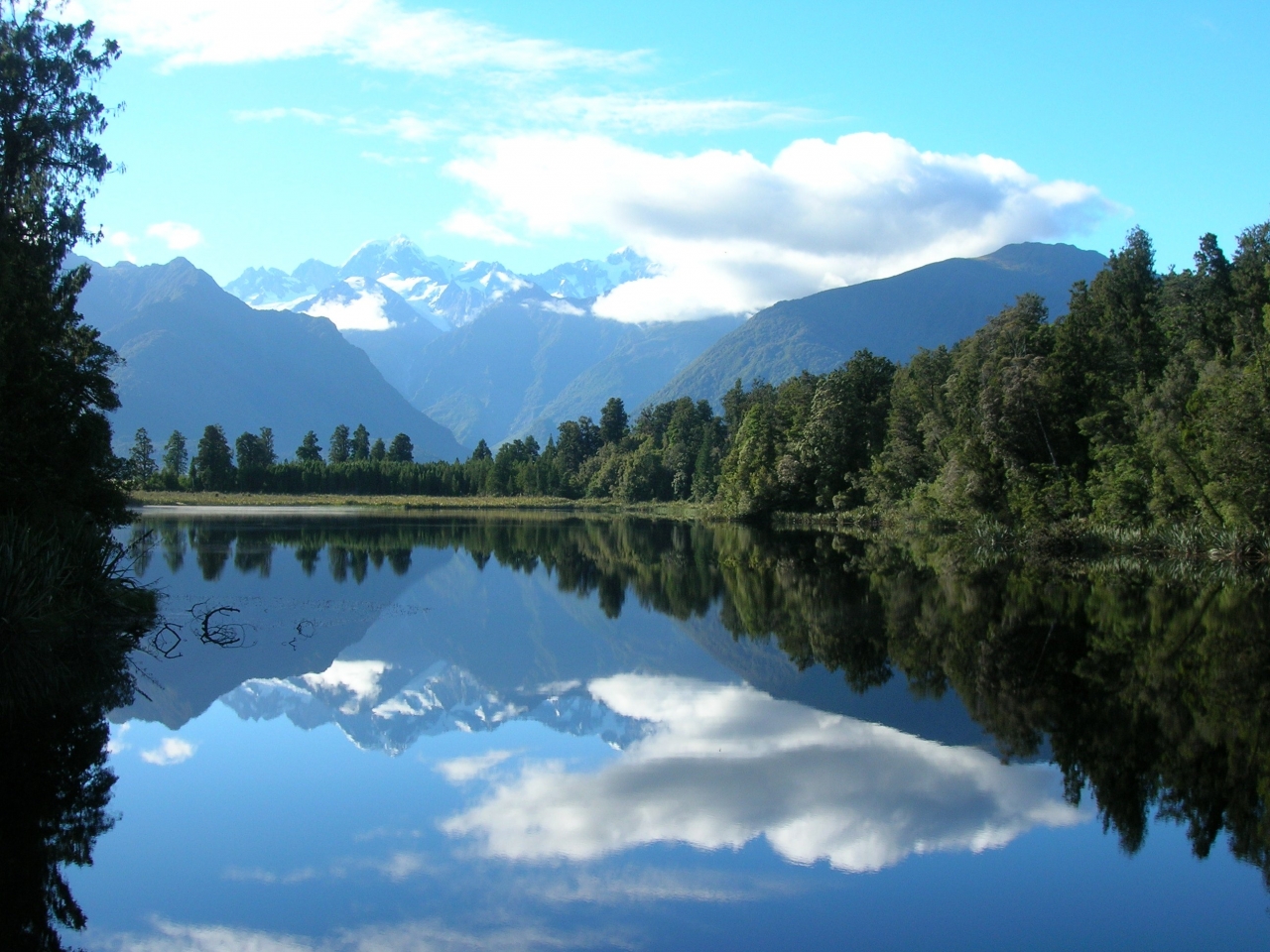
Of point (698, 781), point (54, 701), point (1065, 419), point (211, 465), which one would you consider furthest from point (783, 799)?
point (211, 465)

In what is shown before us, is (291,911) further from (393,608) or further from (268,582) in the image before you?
(268,582)

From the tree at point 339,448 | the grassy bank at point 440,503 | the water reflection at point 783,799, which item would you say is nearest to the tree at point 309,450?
the tree at point 339,448

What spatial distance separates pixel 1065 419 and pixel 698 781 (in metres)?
52.3

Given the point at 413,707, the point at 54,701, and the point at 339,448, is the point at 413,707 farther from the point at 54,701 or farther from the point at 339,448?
the point at 339,448

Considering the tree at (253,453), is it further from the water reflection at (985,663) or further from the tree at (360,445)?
the water reflection at (985,663)

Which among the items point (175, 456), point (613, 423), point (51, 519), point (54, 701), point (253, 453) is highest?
point (613, 423)

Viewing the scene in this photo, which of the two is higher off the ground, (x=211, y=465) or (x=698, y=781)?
(x=211, y=465)

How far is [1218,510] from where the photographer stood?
45.9 metres

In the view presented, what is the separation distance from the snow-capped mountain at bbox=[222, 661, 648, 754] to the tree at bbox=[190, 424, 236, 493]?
13471 cm

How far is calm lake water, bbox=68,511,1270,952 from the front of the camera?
31.2ft

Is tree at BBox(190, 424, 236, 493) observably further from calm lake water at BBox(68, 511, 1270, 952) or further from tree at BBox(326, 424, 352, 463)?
calm lake water at BBox(68, 511, 1270, 952)

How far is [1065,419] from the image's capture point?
59.1 m

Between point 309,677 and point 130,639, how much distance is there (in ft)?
19.1

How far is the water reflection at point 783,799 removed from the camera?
A: 1144 centimetres
